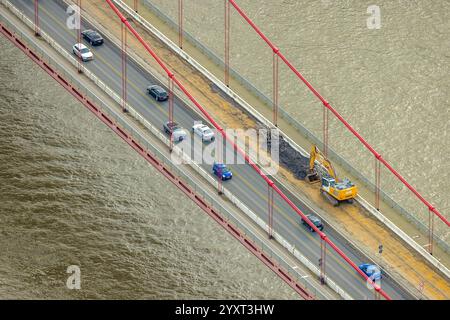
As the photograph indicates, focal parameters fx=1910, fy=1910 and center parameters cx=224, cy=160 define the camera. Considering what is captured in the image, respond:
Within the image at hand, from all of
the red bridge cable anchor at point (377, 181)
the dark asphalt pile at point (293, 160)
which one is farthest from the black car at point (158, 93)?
the red bridge cable anchor at point (377, 181)

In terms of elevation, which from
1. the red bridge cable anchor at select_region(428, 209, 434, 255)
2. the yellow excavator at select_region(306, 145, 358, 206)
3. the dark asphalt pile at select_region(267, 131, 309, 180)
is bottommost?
the red bridge cable anchor at select_region(428, 209, 434, 255)

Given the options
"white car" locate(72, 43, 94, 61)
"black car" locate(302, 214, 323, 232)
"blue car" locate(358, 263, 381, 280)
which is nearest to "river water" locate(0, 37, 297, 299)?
"black car" locate(302, 214, 323, 232)

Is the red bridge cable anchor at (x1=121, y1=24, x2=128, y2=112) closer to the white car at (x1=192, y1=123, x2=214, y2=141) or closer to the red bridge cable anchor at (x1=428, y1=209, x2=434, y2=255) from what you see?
the white car at (x1=192, y1=123, x2=214, y2=141)

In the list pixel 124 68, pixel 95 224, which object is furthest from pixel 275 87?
pixel 95 224

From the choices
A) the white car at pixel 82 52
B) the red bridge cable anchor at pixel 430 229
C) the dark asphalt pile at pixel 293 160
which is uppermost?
the white car at pixel 82 52

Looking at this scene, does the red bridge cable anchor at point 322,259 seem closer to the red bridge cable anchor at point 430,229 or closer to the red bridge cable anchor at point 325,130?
the red bridge cable anchor at point 430,229

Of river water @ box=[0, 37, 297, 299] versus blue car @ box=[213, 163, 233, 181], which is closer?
river water @ box=[0, 37, 297, 299]
